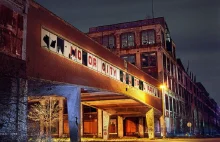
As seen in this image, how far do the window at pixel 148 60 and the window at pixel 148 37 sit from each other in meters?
2.23

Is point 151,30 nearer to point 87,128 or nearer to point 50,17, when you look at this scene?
point 87,128

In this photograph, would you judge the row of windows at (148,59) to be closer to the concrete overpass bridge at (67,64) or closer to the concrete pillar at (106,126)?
the concrete pillar at (106,126)

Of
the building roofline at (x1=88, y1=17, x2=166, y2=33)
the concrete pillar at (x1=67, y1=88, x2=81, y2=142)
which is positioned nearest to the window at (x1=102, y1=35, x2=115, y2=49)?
the building roofline at (x1=88, y1=17, x2=166, y2=33)

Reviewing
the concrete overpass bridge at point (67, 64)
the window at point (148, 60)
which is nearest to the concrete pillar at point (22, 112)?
the concrete overpass bridge at point (67, 64)

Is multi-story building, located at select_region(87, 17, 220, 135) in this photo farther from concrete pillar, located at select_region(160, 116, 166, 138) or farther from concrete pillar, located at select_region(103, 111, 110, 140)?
concrete pillar, located at select_region(103, 111, 110, 140)

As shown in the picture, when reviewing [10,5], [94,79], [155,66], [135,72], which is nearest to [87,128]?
[155,66]

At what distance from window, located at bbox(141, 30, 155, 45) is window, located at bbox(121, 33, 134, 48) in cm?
202

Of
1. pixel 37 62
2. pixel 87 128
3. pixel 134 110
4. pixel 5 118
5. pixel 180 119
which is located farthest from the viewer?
pixel 180 119

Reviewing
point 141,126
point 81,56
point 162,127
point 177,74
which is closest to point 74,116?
point 81,56

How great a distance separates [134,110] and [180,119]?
2685 cm

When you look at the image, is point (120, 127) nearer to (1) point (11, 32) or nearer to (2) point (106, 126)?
(2) point (106, 126)

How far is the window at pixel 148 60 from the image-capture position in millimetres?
56531

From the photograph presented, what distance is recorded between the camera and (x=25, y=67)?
1742cm

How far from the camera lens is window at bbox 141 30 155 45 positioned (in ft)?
189
